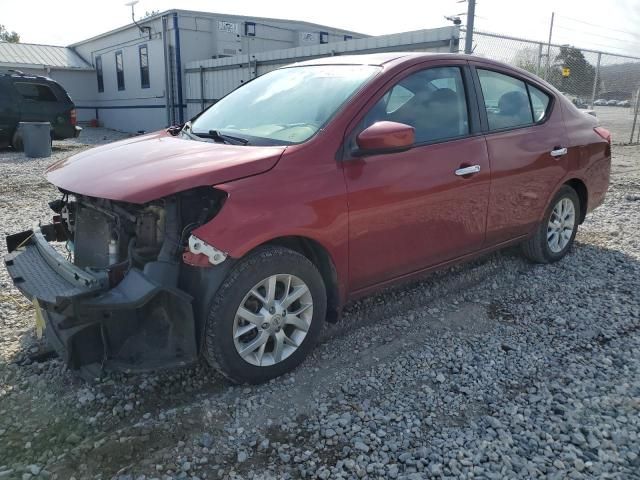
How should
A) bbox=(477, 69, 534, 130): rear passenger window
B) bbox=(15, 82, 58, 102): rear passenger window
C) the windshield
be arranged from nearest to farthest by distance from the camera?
1. the windshield
2. bbox=(477, 69, 534, 130): rear passenger window
3. bbox=(15, 82, 58, 102): rear passenger window

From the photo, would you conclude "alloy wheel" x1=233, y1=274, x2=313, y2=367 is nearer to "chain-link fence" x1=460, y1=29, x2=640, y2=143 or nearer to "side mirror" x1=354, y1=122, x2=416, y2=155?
"side mirror" x1=354, y1=122, x2=416, y2=155

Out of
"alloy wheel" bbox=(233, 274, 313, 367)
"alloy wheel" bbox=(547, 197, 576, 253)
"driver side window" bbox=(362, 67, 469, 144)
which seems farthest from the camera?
"alloy wheel" bbox=(547, 197, 576, 253)

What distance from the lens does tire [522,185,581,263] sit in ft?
15.8

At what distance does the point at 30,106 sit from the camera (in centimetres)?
1409

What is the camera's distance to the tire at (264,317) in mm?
2779

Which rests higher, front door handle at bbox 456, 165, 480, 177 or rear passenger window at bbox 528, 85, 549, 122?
rear passenger window at bbox 528, 85, 549, 122

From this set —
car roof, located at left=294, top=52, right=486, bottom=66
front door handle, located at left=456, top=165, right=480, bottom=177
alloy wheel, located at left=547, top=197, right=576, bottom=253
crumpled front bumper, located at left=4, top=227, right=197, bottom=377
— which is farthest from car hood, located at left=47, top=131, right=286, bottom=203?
alloy wheel, located at left=547, top=197, right=576, bottom=253

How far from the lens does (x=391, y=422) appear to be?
108 inches

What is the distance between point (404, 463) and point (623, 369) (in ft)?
5.49

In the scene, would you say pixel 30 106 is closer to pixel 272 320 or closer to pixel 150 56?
pixel 150 56

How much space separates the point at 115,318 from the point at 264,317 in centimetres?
77

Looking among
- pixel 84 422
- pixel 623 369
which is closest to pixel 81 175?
pixel 84 422

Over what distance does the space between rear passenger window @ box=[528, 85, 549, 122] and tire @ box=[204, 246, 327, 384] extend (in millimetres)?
2662

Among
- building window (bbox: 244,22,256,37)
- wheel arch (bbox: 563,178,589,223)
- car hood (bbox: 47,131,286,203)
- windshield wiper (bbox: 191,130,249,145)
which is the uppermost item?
building window (bbox: 244,22,256,37)
